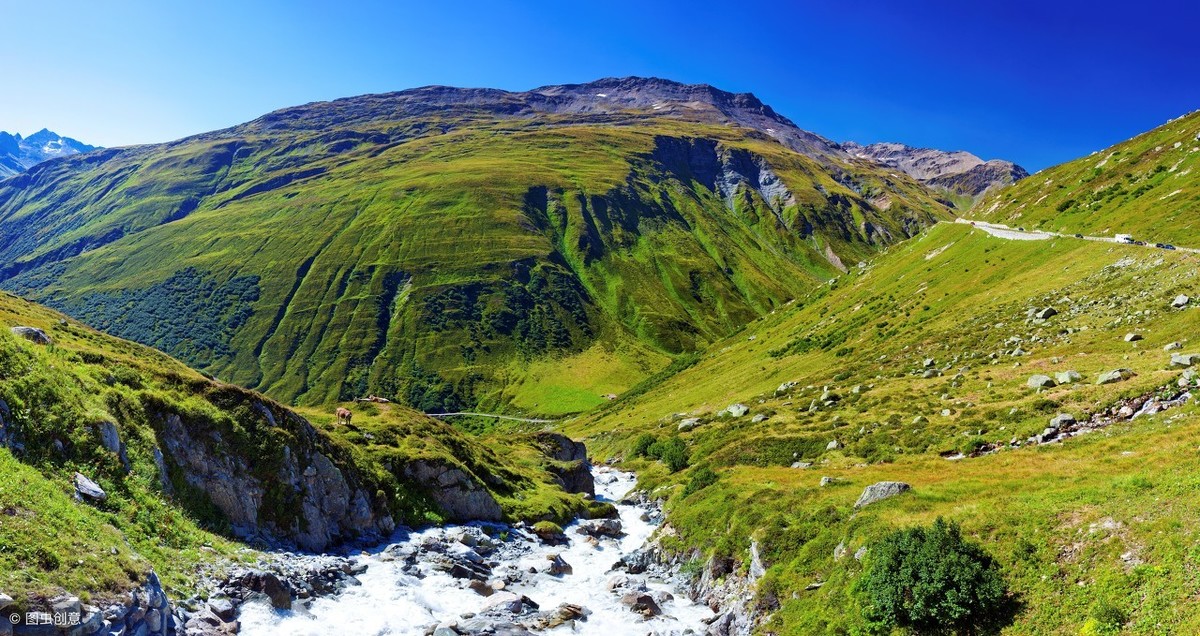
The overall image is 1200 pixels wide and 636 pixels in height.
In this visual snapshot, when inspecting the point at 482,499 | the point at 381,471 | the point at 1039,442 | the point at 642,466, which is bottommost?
the point at 642,466

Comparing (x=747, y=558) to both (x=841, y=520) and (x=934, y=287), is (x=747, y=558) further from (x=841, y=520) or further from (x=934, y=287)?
(x=934, y=287)

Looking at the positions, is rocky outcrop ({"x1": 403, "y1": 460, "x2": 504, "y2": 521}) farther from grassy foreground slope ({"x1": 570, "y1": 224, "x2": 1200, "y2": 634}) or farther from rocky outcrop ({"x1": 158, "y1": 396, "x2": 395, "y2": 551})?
grassy foreground slope ({"x1": 570, "y1": 224, "x2": 1200, "y2": 634})

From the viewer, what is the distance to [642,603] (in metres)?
37.4

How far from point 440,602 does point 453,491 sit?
→ 62.1ft

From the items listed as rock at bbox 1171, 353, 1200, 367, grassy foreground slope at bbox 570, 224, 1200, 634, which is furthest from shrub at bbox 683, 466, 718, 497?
rock at bbox 1171, 353, 1200, 367

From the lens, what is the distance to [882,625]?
1004 inches

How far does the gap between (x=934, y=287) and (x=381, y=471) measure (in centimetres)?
10265

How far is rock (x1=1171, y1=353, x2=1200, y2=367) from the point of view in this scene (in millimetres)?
41500

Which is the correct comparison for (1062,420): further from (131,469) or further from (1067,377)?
(131,469)

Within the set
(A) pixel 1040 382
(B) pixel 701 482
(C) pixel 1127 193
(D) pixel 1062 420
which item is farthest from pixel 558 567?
(C) pixel 1127 193

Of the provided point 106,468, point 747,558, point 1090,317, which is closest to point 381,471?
point 106,468

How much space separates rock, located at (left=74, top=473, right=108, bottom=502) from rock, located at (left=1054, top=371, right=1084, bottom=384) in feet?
219

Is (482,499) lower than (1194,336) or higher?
lower

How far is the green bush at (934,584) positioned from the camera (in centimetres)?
2397
